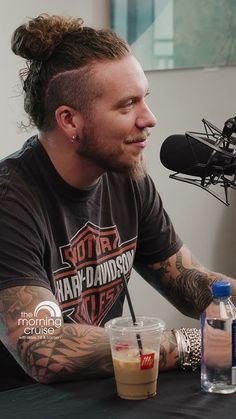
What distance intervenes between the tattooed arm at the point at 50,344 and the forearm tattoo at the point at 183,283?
39 centimetres

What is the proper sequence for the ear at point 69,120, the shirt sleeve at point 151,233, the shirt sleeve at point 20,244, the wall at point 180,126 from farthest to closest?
the wall at point 180,126 < the shirt sleeve at point 151,233 < the ear at point 69,120 < the shirt sleeve at point 20,244

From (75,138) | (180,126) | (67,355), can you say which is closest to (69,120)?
(75,138)

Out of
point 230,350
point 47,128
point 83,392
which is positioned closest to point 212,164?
point 230,350

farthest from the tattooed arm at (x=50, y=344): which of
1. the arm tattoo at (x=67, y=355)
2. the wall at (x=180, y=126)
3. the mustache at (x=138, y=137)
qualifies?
the wall at (x=180, y=126)

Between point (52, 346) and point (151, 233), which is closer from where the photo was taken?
point (52, 346)

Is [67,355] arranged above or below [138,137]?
below

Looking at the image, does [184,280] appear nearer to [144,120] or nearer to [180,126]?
[144,120]

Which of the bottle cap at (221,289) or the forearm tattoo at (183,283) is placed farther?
the forearm tattoo at (183,283)

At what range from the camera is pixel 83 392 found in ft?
3.79

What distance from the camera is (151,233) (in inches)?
69.7

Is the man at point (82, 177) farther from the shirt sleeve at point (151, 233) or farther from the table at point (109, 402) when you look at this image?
the table at point (109, 402)

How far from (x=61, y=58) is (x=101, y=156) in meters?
0.24

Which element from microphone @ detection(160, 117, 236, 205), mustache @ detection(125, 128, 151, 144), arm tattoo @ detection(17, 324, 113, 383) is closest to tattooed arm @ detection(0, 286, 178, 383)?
arm tattoo @ detection(17, 324, 113, 383)

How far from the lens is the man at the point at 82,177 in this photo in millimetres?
1510
